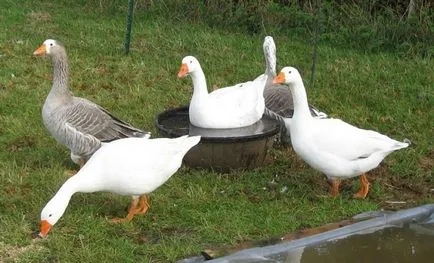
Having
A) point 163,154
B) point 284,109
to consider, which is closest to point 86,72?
point 284,109

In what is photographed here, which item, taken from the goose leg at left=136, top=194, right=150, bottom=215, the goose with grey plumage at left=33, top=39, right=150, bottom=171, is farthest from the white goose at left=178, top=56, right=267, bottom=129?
the goose leg at left=136, top=194, right=150, bottom=215

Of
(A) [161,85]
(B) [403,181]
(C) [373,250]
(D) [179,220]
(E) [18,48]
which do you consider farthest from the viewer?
(E) [18,48]

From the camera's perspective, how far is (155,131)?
275 inches

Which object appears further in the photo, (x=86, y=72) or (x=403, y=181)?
(x=86, y=72)

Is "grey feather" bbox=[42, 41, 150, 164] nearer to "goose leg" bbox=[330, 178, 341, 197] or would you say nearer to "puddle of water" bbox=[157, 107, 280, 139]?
"puddle of water" bbox=[157, 107, 280, 139]

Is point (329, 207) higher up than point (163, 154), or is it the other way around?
point (163, 154)

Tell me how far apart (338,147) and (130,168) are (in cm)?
153

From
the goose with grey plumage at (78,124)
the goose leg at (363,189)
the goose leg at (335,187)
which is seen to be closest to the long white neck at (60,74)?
the goose with grey plumage at (78,124)

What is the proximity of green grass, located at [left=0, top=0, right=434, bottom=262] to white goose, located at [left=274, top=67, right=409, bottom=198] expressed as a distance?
26cm

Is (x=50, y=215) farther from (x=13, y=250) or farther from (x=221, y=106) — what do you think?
(x=221, y=106)

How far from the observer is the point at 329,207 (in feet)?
18.6

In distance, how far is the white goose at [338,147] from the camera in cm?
563

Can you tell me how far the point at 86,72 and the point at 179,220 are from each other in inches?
145

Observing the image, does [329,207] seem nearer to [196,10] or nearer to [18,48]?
[18,48]
